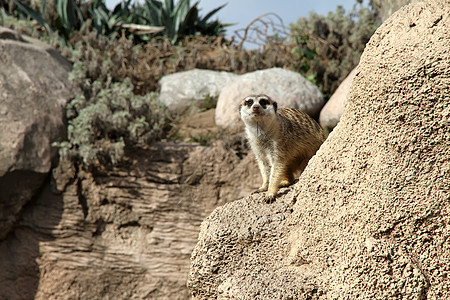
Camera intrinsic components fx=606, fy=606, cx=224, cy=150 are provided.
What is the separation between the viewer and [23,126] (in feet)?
21.1

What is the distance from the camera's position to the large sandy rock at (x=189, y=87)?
795 centimetres

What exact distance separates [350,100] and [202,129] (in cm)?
485

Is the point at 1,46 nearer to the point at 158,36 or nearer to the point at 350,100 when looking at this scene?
the point at 158,36

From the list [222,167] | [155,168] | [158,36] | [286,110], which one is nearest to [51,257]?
[155,168]

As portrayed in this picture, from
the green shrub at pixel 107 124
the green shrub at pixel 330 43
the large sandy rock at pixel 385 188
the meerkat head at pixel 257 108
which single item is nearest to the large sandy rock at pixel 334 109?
the green shrub at pixel 330 43

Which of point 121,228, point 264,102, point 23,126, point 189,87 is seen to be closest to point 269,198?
point 264,102

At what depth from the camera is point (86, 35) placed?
8.84 meters

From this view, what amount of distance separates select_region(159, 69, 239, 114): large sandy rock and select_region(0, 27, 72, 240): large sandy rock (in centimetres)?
148

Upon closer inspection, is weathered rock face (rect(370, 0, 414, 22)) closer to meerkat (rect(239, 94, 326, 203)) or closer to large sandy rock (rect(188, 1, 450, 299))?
meerkat (rect(239, 94, 326, 203))

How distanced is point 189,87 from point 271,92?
51.8 inches

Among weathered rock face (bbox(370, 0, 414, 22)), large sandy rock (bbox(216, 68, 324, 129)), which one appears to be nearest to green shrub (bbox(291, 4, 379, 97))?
weathered rock face (bbox(370, 0, 414, 22))

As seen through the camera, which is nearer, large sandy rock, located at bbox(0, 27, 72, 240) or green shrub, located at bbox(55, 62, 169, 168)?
large sandy rock, located at bbox(0, 27, 72, 240)

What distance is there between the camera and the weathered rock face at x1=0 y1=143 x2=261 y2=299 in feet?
21.7

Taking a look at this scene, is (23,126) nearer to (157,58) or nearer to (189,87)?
(189,87)
